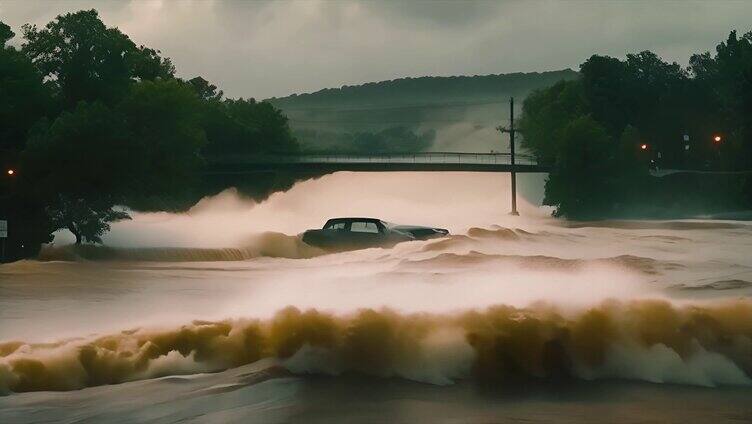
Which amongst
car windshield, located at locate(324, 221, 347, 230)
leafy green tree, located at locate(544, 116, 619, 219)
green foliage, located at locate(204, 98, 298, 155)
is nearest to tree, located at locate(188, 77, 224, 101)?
green foliage, located at locate(204, 98, 298, 155)

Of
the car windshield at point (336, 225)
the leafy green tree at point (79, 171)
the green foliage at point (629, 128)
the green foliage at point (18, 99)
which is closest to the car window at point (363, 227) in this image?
the car windshield at point (336, 225)

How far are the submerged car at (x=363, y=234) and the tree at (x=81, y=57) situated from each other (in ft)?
123

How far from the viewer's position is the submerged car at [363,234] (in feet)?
172

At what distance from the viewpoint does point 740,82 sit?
486ft

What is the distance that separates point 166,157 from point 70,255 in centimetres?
2729

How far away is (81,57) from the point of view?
8838 cm

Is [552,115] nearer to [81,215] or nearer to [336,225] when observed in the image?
[81,215]

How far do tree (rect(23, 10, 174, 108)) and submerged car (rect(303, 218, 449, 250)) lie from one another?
123 feet

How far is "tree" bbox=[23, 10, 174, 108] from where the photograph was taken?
286ft

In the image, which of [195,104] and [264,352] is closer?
[264,352]

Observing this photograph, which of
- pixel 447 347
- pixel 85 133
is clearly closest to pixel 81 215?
pixel 85 133

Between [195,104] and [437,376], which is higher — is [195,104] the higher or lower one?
the higher one

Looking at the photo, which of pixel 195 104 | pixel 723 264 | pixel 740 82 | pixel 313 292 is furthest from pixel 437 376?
pixel 740 82

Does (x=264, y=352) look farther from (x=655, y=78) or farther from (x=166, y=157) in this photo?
(x=655, y=78)
